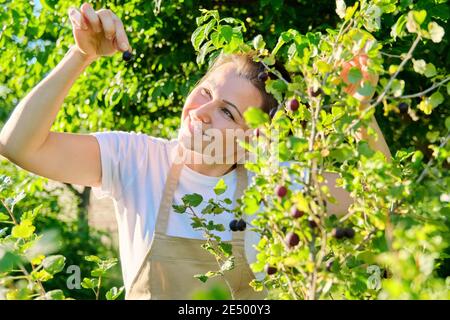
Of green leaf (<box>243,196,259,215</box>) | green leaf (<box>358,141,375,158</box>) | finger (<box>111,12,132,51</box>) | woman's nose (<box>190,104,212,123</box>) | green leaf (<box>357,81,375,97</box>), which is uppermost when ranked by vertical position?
finger (<box>111,12,132,51</box>)

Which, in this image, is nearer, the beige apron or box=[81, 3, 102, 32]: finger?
box=[81, 3, 102, 32]: finger

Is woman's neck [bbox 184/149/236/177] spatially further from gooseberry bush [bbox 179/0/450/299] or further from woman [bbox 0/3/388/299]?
gooseberry bush [bbox 179/0/450/299]

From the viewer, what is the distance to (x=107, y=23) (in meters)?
1.58

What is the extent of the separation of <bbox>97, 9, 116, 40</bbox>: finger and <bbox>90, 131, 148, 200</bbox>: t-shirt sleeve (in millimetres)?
436

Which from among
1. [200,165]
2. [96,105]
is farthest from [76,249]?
[200,165]

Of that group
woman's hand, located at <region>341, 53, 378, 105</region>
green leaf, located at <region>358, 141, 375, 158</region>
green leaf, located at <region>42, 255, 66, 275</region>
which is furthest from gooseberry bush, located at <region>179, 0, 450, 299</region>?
green leaf, located at <region>42, 255, 66, 275</region>

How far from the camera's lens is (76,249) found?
7.37m

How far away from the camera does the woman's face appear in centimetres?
189

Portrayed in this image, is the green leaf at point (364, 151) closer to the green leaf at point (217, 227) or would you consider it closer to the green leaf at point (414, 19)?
the green leaf at point (414, 19)

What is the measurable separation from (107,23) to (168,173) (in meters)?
0.57

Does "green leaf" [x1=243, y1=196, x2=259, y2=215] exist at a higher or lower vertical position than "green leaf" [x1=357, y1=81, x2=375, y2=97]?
lower

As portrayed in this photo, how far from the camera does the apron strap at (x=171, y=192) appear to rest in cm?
194

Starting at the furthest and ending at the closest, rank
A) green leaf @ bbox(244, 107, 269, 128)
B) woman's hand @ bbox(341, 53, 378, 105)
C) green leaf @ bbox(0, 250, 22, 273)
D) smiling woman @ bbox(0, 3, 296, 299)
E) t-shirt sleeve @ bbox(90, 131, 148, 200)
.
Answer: t-shirt sleeve @ bbox(90, 131, 148, 200) → smiling woman @ bbox(0, 3, 296, 299) → woman's hand @ bbox(341, 53, 378, 105) → green leaf @ bbox(244, 107, 269, 128) → green leaf @ bbox(0, 250, 22, 273)

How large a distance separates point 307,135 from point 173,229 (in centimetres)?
73
